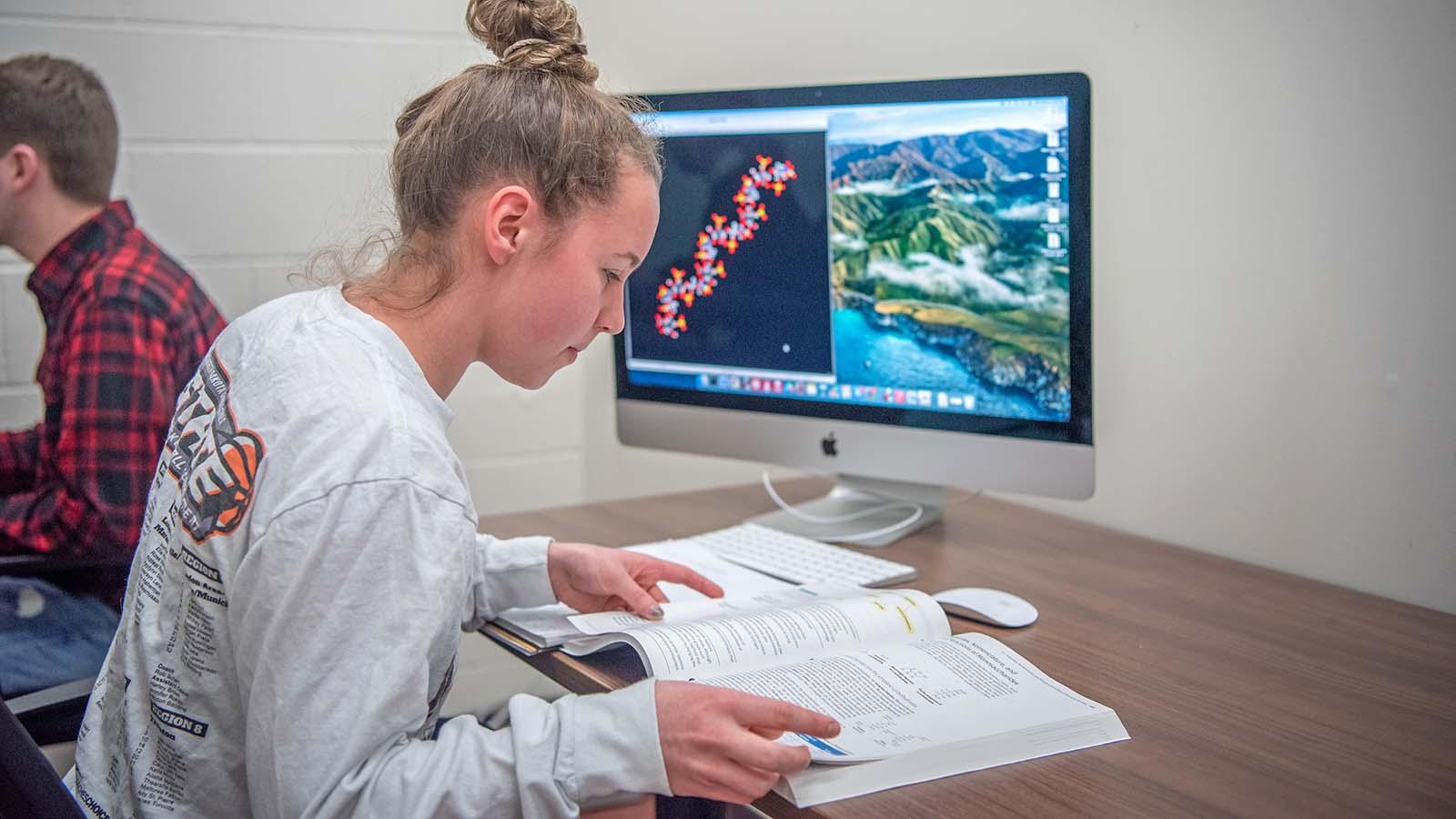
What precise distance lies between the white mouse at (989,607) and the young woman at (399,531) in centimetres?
38

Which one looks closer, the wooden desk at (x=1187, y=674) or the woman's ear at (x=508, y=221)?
the wooden desk at (x=1187, y=674)

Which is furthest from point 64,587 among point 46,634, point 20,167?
point 20,167

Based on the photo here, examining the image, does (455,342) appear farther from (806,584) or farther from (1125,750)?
(1125,750)

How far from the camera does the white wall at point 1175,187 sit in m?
1.24

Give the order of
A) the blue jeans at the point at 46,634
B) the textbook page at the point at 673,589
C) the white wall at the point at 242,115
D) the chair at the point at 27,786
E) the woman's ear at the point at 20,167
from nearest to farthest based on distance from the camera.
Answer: the chair at the point at 27,786
the textbook page at the point at 673,589
the blue jeans at the point at 46,634
the woman's ear at the point at 20,167
the white wall at the point at 242,115

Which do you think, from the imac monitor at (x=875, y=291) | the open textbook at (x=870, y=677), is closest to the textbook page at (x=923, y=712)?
the open textbook at (x=870, y=677)

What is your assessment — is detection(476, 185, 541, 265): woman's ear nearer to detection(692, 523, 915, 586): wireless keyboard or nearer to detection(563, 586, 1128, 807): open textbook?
detection(563, 586, 1128, 807): open textbook

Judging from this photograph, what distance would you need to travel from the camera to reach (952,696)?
96 centimetres

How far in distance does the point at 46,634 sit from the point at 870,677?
41.3 inches

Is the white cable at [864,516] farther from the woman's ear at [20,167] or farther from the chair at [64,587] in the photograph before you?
the woman's ear at [20,167]

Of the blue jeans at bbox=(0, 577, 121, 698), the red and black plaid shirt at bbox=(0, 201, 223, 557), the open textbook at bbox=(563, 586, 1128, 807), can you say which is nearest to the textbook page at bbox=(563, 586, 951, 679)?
the open textbook at bbox=(563, 586, 1128, 807)

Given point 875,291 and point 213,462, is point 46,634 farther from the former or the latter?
point 875,291

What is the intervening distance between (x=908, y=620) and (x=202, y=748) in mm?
578

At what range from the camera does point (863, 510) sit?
1.58 meters
